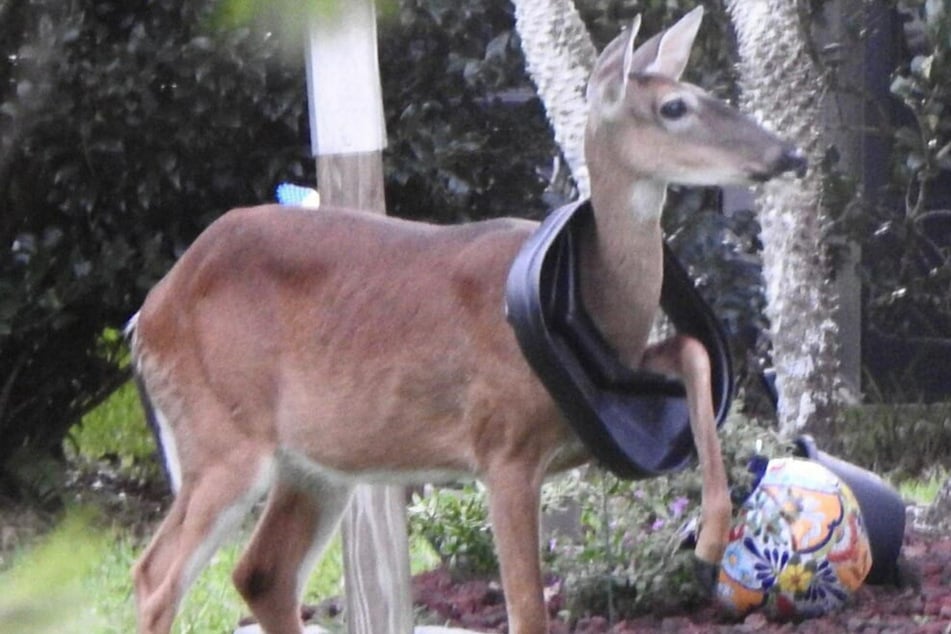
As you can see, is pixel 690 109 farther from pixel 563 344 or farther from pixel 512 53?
pixel 512 53

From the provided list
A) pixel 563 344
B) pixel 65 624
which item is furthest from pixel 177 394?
pixel 65 624

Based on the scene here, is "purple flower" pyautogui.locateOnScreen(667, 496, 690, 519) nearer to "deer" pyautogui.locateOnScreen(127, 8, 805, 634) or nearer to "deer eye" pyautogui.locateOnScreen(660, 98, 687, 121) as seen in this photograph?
"deer" pyautogui.locateOnScreen(127, 8, 805, 634)

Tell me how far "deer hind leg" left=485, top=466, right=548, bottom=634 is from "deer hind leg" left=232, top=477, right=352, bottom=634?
669mm

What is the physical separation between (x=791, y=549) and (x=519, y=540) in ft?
5.22

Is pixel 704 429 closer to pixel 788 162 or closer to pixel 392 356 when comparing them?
pixel 788 162

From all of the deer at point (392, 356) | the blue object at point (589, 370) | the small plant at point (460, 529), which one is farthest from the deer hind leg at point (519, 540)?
the small plant at point (460, 529)

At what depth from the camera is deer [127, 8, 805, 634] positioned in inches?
129

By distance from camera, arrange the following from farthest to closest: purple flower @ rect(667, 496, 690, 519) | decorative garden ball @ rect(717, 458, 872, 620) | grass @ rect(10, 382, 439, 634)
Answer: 1. purple flower @ rect(667, 496, 690, 519)
2. decorative garden ball @ rect(717, 458, 872, 620)
3. grass @ rect(10, 382, 439, 634)

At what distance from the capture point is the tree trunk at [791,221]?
6.10 meters

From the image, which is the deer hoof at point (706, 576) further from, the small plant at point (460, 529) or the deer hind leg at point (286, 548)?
the deer hind leg at point (286, 548)

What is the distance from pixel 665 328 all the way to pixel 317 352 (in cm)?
207

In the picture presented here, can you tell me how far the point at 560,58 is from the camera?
591 cm

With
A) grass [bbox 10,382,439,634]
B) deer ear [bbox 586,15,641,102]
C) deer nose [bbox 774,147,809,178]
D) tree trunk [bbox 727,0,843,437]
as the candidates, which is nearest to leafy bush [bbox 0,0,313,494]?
grass [bbox 10,382,439,634]

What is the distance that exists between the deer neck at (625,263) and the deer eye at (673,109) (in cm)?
13
